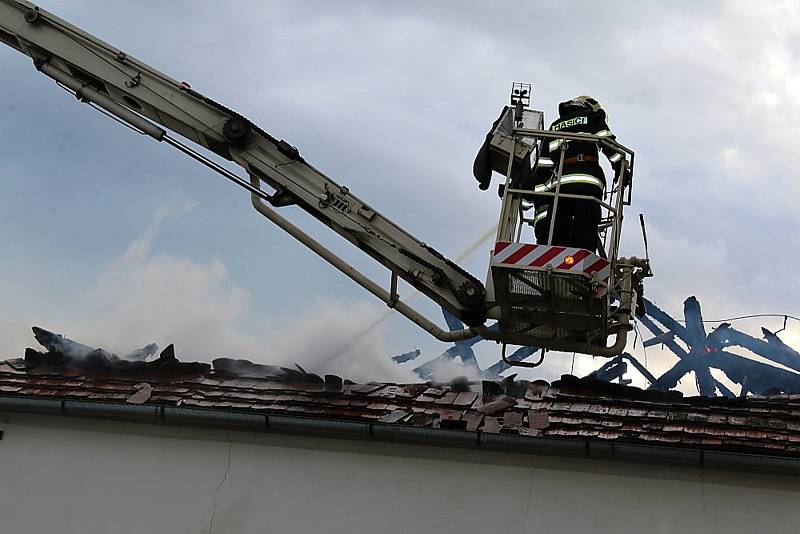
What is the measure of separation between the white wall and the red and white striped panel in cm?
158

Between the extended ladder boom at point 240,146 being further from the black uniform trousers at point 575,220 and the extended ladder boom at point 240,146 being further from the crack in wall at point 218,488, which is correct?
the crack in wall at point 218,488

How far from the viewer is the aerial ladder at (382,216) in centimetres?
777

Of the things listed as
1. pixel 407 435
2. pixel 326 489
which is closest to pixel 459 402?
pixel 407 435

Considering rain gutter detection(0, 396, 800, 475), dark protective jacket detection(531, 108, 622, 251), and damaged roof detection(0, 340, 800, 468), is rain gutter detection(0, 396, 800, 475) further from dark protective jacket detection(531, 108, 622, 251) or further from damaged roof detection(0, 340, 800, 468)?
dark protective jacket detection(531, 108, 622, 251)

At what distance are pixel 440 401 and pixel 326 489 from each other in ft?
4.26

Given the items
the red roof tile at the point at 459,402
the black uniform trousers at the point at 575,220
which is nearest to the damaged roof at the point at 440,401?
the red roof tile at the point at 459,402

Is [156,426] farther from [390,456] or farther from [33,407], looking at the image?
[390,456]

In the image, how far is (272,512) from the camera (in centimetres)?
848

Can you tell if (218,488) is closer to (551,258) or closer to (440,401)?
(440,401)

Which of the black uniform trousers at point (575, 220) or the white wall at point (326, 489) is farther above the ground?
the black uniform trousers at point (575, 220)

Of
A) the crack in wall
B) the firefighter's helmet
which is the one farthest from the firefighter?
the crack in wall

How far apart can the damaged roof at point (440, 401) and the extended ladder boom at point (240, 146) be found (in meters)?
0.91

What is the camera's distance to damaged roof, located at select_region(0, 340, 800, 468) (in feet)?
26.5

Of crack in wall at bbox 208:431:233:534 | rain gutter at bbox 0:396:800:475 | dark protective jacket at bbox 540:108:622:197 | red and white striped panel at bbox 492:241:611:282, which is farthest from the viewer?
crack in wall at bbox 208:431:233:534
